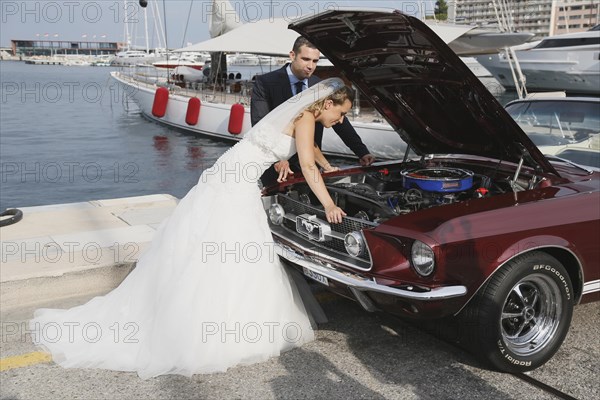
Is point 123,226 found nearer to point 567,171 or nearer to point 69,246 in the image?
point 69,246

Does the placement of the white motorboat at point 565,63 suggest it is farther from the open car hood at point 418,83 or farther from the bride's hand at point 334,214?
the bride's hand at point 334,214

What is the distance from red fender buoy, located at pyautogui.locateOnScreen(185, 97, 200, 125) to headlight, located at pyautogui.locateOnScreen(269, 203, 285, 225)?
16.8 meters

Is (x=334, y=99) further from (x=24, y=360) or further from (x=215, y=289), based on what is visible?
(x=24, y=360)

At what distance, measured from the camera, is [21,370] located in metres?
3.87

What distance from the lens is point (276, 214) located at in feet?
14.9

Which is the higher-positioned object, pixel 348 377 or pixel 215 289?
pixel 215 289

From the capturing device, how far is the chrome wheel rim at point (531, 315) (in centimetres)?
381

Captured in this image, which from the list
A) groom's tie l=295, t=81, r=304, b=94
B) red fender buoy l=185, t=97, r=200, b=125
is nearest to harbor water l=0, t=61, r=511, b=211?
red fender buoy l=185, t=97, r=200, b=125

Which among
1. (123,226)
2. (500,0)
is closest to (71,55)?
(500,0)

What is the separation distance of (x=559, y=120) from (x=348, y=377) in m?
3.21

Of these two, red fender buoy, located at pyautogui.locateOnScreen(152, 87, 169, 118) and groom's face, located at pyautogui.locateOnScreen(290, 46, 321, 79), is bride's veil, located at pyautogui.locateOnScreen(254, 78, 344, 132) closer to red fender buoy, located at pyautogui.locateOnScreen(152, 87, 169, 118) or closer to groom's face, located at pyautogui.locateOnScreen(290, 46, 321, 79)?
groom's face, located at pyautogui.locateOnScreen(290, 46, 321, 79)

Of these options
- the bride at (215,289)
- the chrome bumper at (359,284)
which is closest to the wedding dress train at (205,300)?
the bride at (215,289)

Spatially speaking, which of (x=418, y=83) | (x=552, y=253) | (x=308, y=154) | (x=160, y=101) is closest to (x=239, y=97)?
(x=160, y=101)

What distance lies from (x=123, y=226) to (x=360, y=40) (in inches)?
134
